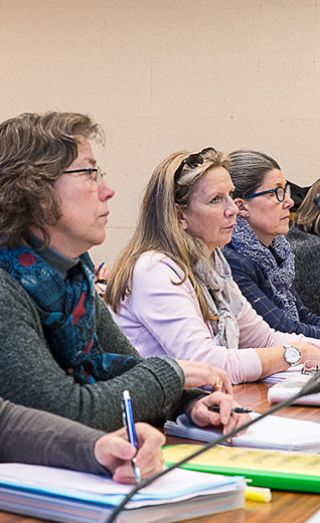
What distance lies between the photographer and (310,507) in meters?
1.24

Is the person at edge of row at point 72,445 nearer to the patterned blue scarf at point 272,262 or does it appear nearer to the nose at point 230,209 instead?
the nose at point 230,209

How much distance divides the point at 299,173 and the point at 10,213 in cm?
364

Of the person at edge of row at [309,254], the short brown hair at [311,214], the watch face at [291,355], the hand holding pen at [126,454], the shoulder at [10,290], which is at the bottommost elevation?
the person at edge of row at [309,254]

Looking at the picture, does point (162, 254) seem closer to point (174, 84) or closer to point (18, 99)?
point (174, 84)

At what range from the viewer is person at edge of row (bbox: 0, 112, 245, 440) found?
159 centimetres

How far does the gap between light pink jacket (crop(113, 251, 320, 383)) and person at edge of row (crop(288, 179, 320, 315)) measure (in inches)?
61.4

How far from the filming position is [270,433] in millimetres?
1585

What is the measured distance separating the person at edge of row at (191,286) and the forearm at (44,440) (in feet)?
3.36

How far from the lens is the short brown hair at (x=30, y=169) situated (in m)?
1.68

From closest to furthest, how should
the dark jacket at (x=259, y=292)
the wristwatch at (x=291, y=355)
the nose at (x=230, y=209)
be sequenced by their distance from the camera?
the wristwatch at (x=291, y=355) < the nose at (x=230, y=209) < the dark jacket at (x=259, y=292)

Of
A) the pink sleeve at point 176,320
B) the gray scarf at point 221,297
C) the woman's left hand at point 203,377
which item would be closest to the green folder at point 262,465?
the woman's left hand at point 203,377

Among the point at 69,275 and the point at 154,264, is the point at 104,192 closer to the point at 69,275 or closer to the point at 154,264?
the point at 69,275

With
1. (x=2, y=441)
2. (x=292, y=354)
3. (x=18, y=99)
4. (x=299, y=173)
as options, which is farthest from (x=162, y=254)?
(x=18, y=99)

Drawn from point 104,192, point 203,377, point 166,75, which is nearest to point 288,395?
point 203,377
